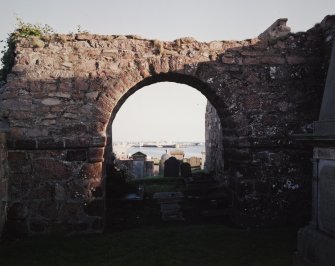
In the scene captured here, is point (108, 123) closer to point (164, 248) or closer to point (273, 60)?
point (164, 248)

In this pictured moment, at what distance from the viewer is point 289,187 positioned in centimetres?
547

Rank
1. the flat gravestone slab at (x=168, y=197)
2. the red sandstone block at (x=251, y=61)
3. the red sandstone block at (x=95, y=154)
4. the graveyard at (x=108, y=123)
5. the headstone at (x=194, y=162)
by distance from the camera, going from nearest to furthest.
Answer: the graveyard at (x=108, y=123) < the red sandstone block at (x=95, y=154) < the red sandstone block at (x=251, y=61) < the flat gravestone slab at (x=168, y=197) < the headstone at (x=194, y=162)

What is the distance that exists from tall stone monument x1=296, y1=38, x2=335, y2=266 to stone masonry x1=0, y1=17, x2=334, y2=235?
1.68 metres

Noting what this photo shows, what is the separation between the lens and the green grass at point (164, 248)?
402 cm

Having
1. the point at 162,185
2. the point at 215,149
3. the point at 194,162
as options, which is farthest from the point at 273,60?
the point at 194,162

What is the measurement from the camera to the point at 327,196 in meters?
3.49

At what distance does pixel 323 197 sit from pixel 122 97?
3.48 metres

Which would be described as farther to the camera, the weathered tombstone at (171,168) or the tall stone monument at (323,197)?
the weathered tombstone at (171,168)

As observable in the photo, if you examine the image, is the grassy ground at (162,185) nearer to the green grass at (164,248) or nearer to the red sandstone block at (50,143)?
the green grass at (164,248)

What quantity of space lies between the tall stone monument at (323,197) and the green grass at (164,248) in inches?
17.1

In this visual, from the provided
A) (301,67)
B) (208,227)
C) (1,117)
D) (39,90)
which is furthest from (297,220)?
(1,117)

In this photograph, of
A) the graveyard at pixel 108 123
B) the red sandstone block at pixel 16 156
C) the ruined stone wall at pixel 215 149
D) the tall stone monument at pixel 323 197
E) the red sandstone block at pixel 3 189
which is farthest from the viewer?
the ruined stone wall at pixel 215 149

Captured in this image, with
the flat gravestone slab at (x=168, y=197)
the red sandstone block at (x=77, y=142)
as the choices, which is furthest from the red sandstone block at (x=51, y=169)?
the flat gravestone slab at (x=168, y=197)

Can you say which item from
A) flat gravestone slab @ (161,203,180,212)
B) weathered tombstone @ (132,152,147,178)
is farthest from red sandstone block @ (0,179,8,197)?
weathered tombstone @ (132,152,147,178)
